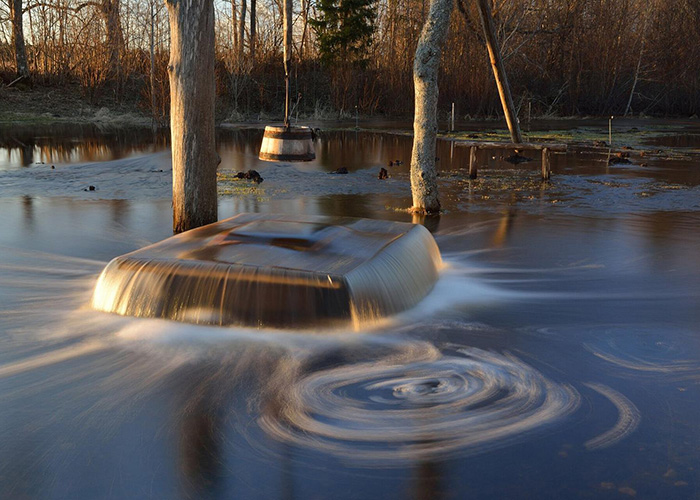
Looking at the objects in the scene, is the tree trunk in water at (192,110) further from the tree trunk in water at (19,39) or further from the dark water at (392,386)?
the tree trunk in water at (19,39)

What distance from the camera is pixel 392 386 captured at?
17.5ft

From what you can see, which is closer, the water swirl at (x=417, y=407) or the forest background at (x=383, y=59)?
the water swirl at (x=417, y=407)

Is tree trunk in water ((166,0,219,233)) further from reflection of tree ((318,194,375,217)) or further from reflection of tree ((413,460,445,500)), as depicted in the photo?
reflection of tree ((413,460,445,500))

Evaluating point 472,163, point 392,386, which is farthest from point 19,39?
point 392,386

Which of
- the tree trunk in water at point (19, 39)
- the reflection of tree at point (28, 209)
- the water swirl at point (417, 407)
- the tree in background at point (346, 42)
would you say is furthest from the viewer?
the tree trunk in water at point (19, 39)

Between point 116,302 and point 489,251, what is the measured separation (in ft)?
15.5

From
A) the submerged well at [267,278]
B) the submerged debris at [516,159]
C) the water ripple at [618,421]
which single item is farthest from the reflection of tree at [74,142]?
the water ripple at [618,421]

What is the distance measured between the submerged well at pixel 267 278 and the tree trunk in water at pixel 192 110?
1.24 metres

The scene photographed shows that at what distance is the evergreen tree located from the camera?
32250 mm

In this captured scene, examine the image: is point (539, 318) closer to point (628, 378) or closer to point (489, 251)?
point (628, 378)

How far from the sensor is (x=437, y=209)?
11.4 metres

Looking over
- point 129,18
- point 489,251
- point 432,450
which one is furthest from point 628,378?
point 129,18

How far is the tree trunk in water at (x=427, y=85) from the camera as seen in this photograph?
32.6 feet

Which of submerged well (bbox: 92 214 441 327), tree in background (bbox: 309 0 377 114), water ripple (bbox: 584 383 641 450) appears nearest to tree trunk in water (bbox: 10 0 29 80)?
tree in background (bbox: 309 0 377 114)
